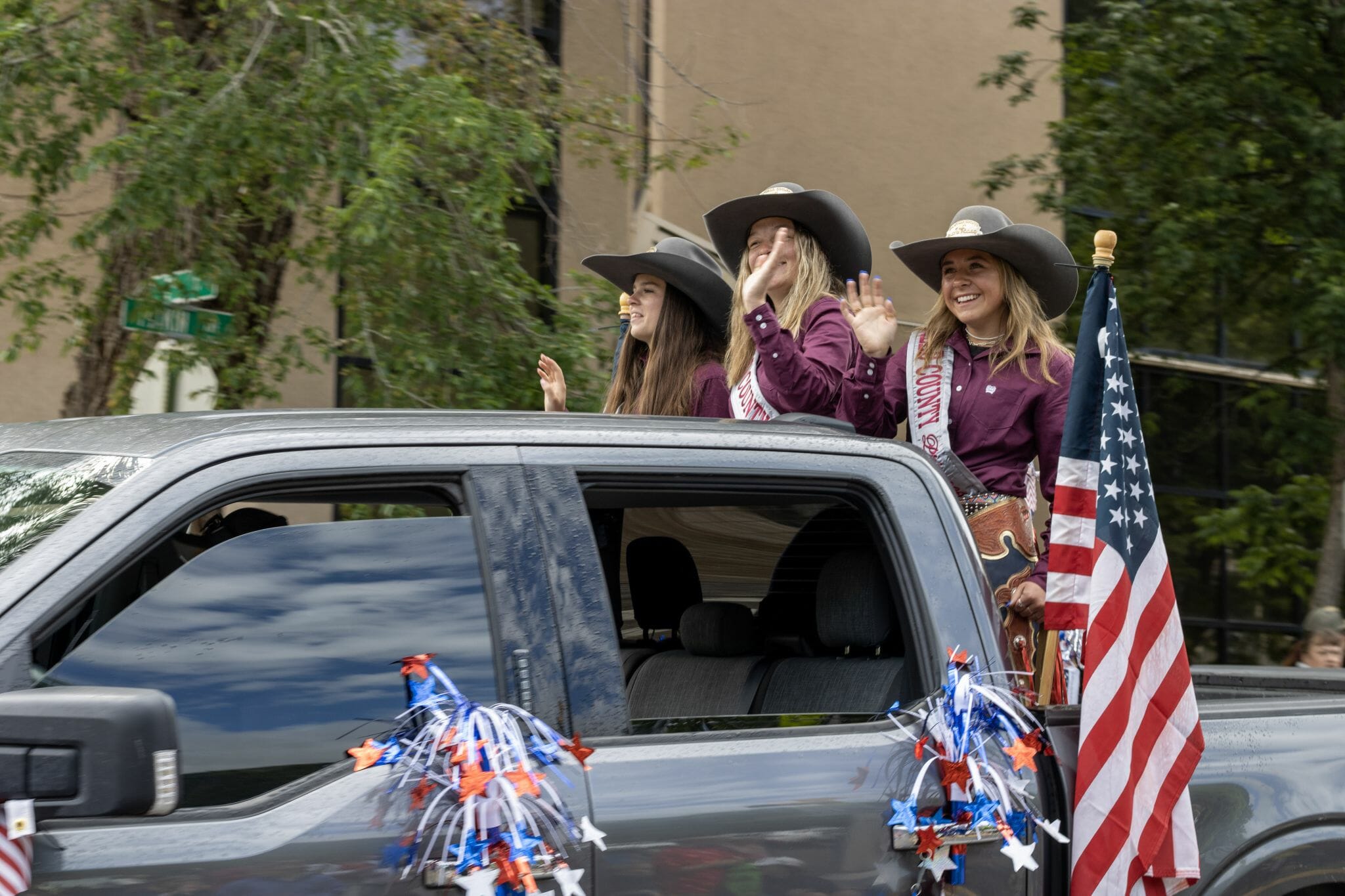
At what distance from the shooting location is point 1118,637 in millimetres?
2885

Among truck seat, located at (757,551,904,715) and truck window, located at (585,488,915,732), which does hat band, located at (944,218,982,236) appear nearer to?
truck window, located at (585,488,915,732)

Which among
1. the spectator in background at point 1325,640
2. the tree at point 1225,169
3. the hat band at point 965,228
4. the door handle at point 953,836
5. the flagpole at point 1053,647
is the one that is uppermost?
the tree at point 1225,169

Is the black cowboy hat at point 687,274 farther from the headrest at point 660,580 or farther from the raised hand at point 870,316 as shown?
the headrest at point 660,580

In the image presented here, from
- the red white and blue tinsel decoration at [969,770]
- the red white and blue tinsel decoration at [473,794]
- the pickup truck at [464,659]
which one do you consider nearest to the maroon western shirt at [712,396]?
the pickup truck at [464,659]

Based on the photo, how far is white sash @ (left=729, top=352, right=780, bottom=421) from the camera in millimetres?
3836

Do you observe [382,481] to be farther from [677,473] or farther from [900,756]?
[900,756]

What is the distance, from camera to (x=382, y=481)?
2285mm

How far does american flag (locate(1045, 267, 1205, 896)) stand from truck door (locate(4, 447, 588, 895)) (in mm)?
1016

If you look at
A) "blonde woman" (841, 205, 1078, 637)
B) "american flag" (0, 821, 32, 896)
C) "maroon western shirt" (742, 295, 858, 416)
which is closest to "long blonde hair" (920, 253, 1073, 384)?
"blonde woman" (841, 205, 1078, 637)

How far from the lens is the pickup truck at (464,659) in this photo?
197 cm

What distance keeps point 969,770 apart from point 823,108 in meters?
9.72

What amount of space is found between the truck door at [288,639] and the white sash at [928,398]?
1755 millimetres

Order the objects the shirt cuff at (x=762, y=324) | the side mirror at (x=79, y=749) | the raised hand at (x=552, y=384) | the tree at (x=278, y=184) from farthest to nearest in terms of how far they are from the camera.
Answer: the tree at (x=278, y=184)
the raised hand at (x=552, y=384)
the shirt cuff at (x=762, y=324)
the side mirror at (x=79, y=749)

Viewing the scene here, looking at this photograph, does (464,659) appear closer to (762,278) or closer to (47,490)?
(47,490)
